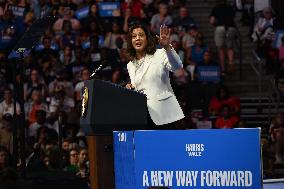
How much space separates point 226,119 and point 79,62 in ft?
11.6

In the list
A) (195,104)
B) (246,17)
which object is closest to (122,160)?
(195,104)

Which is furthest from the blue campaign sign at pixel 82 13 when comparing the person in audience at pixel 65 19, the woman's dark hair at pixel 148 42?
the woman's dark hair at pixel 148 42

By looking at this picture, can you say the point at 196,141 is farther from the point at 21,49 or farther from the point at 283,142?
the point at 283,142

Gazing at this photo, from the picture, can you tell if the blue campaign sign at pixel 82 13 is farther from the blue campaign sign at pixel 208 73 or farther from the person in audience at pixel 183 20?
the blue campaign sign at pixel 208 73

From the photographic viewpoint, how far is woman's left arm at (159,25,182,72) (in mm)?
6730

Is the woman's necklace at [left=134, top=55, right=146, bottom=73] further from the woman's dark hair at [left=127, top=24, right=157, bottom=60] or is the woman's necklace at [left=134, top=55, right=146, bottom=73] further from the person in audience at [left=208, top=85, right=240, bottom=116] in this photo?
the person in audience at [left=208, top=85, right=240, bottom=116]

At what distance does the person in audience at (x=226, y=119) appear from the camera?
47.8 ft

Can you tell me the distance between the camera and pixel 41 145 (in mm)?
13133

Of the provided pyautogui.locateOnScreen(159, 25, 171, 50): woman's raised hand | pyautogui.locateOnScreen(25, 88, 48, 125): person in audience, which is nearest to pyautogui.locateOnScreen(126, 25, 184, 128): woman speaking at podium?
pyautogui.locateOnScreen(159, 25, 171, 50): woman's raised hand

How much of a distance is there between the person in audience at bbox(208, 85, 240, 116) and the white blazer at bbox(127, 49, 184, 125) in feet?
26.7

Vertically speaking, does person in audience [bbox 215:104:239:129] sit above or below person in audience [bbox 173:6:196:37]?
below

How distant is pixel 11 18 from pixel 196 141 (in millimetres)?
12955

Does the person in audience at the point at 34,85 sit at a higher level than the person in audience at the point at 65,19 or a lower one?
lower

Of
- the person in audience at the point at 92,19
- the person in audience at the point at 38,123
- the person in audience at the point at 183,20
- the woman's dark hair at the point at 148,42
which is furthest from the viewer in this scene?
the person in audience at the point at 183,20
